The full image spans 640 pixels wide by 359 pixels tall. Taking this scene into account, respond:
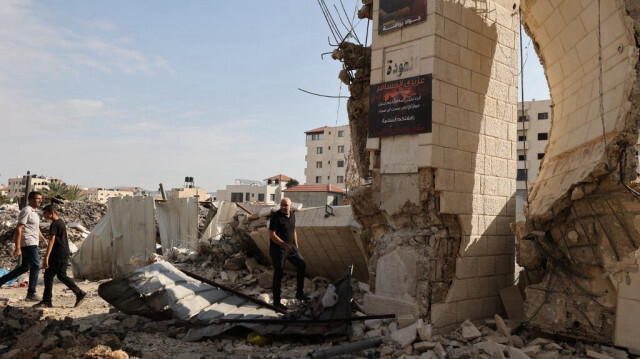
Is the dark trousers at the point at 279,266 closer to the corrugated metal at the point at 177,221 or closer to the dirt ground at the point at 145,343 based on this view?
the dirt ground at the point at 145,343

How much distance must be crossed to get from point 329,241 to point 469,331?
3286 millimetres

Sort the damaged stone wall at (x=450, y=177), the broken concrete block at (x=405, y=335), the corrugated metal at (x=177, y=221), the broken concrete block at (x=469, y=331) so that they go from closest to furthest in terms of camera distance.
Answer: the broken concrete block at (x=405, y=335) < the broken concrete block at (x=469, y=331) < the damaged stone wall at (x=450, y=177) < the corrugated metal at (x=177, y=221)

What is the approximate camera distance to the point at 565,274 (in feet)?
16.6

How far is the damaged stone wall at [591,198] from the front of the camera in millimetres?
4465

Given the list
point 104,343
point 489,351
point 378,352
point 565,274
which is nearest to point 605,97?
point 565,274

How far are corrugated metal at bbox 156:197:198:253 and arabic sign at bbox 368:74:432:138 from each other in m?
7.99

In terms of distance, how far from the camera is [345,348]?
4.57 meters

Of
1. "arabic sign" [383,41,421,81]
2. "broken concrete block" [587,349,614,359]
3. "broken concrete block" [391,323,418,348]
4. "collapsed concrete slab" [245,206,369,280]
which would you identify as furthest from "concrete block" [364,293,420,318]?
"arabic sign" [383,41,421,81]

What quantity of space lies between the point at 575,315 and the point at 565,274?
0.43 metres

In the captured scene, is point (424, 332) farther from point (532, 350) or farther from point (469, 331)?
point (532, 350)

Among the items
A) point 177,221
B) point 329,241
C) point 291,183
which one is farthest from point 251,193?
point 329,241

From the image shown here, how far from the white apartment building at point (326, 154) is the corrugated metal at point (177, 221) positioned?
43815mm

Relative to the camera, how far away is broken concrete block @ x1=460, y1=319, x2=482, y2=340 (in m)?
5.09

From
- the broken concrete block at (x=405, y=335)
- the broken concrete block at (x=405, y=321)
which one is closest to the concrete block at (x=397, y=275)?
the broken concrete block at (x=405, y=321)
